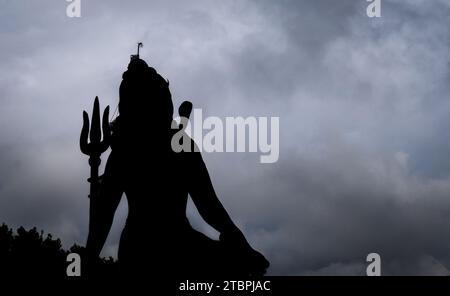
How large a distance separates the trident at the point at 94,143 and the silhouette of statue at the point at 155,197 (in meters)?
0.01

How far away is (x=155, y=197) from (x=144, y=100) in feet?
4.32

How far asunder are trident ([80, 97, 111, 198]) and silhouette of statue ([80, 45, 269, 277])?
0.05 feet

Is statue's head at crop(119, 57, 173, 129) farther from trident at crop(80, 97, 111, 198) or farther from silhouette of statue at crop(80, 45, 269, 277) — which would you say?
trident at crop(80, 97, 111, 198)

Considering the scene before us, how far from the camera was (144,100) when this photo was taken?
808 centimetres

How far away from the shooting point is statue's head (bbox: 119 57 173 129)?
8.05 metres

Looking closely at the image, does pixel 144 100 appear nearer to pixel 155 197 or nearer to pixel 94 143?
pixel 94 143

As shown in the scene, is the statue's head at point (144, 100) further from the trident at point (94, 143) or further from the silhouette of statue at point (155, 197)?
the trident at point (94, 143)

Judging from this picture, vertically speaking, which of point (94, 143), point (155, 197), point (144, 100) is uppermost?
point (144, 100)

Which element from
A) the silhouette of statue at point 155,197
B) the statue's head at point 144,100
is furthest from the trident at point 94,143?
the statue's head at point 144,100

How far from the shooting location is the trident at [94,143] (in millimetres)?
7957

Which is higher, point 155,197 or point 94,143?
point 94,143

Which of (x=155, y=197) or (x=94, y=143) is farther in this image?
(x=94, y=143)

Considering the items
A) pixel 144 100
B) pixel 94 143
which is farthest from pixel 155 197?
pixel 144 100

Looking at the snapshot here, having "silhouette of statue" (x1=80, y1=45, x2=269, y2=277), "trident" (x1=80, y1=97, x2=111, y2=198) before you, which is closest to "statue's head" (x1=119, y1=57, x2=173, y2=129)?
"silhouette of statue" (x1=80, y1=45, x2=269, y2=277)
